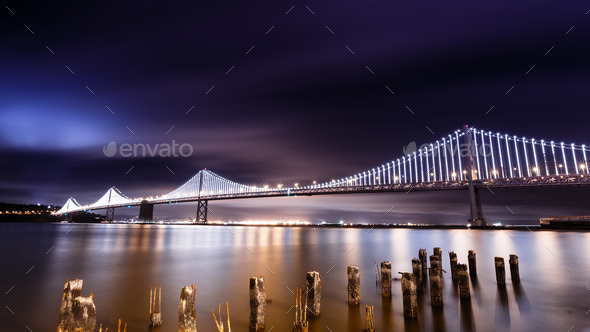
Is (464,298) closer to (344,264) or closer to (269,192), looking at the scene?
(344,264)

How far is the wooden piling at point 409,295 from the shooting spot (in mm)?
5957

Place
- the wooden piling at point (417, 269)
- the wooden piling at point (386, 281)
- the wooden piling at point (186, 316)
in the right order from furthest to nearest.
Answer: the wooden piling at point (417, 269) < the wooden piling at point (386, 281) < the wooden piling at point (186, 316)

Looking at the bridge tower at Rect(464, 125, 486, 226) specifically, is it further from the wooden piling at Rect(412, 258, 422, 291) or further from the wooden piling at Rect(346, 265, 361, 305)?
the wooden piling at Rect(346, 265, 361, 305)

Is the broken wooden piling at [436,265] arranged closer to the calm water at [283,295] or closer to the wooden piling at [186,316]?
the calm water at [283,295]

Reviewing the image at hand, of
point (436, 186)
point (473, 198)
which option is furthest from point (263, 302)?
point (436, 186)

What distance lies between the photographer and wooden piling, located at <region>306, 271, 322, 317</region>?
6047 millimetres

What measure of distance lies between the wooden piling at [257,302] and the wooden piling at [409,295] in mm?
2665

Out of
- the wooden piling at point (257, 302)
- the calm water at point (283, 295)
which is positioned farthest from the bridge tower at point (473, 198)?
the wooden piling at point (257, 302)

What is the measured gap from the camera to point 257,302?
5.52 m

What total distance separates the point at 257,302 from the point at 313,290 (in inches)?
47.0

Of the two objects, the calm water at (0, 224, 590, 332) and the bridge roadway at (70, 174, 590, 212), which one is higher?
the bridge roadway at (70, 174, 590, 212)

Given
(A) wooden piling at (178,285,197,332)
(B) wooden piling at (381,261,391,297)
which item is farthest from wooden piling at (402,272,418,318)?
(A) wooden piling at (178,285,197,332)

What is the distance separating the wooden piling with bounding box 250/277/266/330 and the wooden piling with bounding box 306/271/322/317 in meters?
0.99

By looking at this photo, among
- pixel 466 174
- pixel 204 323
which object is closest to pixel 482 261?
pixel 204 323
